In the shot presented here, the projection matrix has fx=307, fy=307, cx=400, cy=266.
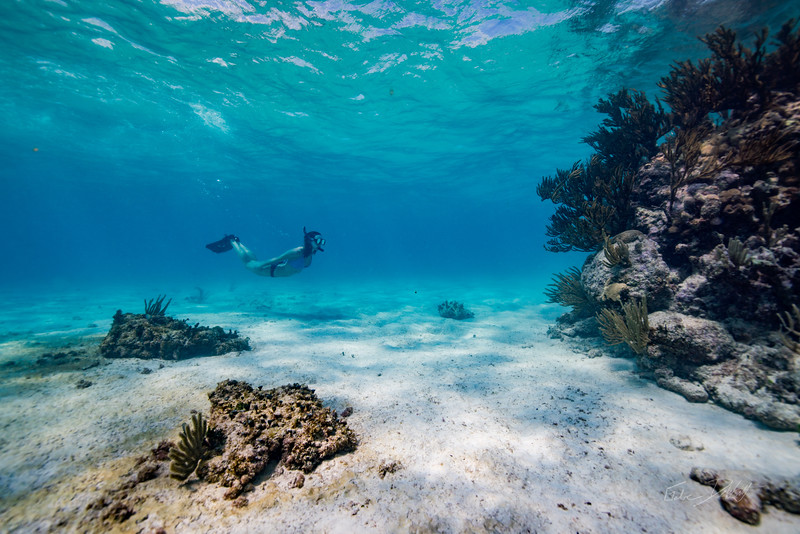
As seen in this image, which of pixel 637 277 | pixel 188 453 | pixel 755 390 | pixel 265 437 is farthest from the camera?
pixel 637 277

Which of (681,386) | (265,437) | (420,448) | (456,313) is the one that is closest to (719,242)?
(681,386)

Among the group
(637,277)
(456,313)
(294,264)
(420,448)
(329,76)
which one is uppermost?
(329,76)

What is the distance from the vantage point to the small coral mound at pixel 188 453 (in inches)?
121

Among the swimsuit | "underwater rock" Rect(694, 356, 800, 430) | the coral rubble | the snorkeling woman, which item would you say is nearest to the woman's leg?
the snorkeling woman

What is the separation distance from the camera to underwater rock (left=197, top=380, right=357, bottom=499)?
123 inches

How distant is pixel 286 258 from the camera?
14984 mm

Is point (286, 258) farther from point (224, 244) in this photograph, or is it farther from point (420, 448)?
point (420, 448)

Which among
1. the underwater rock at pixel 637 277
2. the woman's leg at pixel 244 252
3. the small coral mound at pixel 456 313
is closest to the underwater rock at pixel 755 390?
the underwater rock at pixel 637 277

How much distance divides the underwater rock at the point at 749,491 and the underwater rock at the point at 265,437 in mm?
3628

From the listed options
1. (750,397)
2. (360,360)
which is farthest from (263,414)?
(750,397)

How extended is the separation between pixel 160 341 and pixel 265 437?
21.2 feet

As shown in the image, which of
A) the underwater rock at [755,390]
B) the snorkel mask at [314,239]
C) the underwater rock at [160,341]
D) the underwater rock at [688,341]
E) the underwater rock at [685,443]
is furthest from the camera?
the snorkel mask at [314,239]

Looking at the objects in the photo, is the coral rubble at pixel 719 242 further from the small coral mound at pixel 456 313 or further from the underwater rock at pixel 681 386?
the small coral mound at pixel 456 313

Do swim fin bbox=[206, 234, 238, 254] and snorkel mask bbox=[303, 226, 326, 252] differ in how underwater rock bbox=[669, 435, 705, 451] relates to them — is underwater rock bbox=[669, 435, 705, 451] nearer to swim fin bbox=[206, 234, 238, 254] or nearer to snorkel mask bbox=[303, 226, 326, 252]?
snorkel mask bbox=[303, 226, 326, 252]
